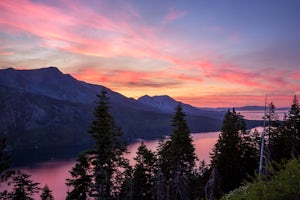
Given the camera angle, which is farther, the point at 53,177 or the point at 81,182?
the point at 53,177

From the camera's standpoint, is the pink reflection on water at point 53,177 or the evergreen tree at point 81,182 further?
the pink reflection on water at point 53,177

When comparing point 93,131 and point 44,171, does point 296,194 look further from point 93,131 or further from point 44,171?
point 44,171

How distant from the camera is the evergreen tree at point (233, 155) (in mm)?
44969

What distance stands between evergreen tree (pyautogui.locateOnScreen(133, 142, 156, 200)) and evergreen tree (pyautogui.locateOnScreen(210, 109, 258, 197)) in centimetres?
1027

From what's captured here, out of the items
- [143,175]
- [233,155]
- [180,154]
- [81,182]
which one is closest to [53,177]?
[143,175]

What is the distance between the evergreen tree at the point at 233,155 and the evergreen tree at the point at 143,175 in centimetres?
1027

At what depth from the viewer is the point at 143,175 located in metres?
47.0

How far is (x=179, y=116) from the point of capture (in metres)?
41.8

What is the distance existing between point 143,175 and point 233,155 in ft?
48.1

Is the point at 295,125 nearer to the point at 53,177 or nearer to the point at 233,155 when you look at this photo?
the point at 233,155

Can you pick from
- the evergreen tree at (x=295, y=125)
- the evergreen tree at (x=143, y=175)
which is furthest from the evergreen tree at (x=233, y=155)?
the evergreen tree at (x=143, y=175)

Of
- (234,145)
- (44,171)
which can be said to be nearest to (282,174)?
(234,145)

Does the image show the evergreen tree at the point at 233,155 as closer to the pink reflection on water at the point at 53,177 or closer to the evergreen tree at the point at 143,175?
the evergreen tree at the point at 143,175

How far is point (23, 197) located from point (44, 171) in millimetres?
144311
